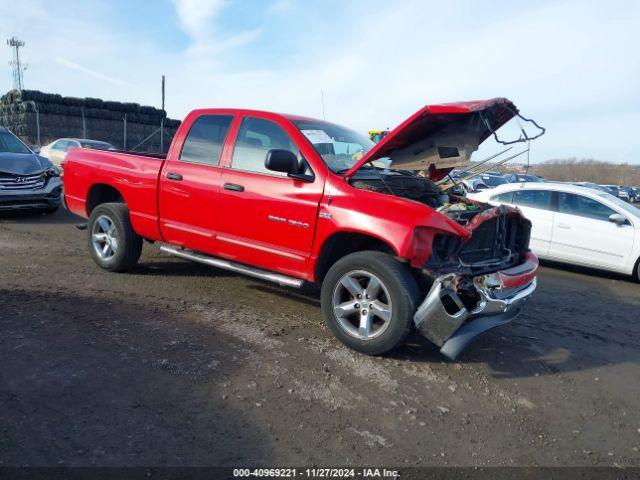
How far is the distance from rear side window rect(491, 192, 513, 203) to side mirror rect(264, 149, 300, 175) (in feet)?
19.3

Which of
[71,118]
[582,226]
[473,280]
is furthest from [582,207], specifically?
[71,118]

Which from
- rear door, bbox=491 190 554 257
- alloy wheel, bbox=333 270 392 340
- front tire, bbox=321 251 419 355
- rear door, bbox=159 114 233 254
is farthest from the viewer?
rear door, bbox=491 190 554 257

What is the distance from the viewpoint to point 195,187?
517cm

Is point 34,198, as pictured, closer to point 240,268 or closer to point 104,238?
point 104,238

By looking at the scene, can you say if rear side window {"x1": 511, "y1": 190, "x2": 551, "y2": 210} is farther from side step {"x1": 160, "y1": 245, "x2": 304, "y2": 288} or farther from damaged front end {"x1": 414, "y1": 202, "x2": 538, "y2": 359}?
side step {"x1": 160, "y1": 245, "x2": 304, "y2": 288}

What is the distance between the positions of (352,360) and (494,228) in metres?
1.70

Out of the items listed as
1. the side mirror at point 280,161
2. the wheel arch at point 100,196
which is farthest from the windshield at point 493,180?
the side mirror at point 280,161

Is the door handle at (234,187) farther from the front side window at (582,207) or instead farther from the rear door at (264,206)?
the front side window at (582,207)

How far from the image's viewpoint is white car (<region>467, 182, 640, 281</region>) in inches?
310

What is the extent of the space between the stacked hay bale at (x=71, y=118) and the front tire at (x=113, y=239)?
17.3 metres

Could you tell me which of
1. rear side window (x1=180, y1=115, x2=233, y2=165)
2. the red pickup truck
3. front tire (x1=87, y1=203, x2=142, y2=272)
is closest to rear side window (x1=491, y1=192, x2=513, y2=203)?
the red pickup truck

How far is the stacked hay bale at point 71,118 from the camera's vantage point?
76.9 ft

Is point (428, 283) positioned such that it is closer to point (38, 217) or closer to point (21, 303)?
point (21, 303)

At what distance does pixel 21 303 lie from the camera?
4781 mm
